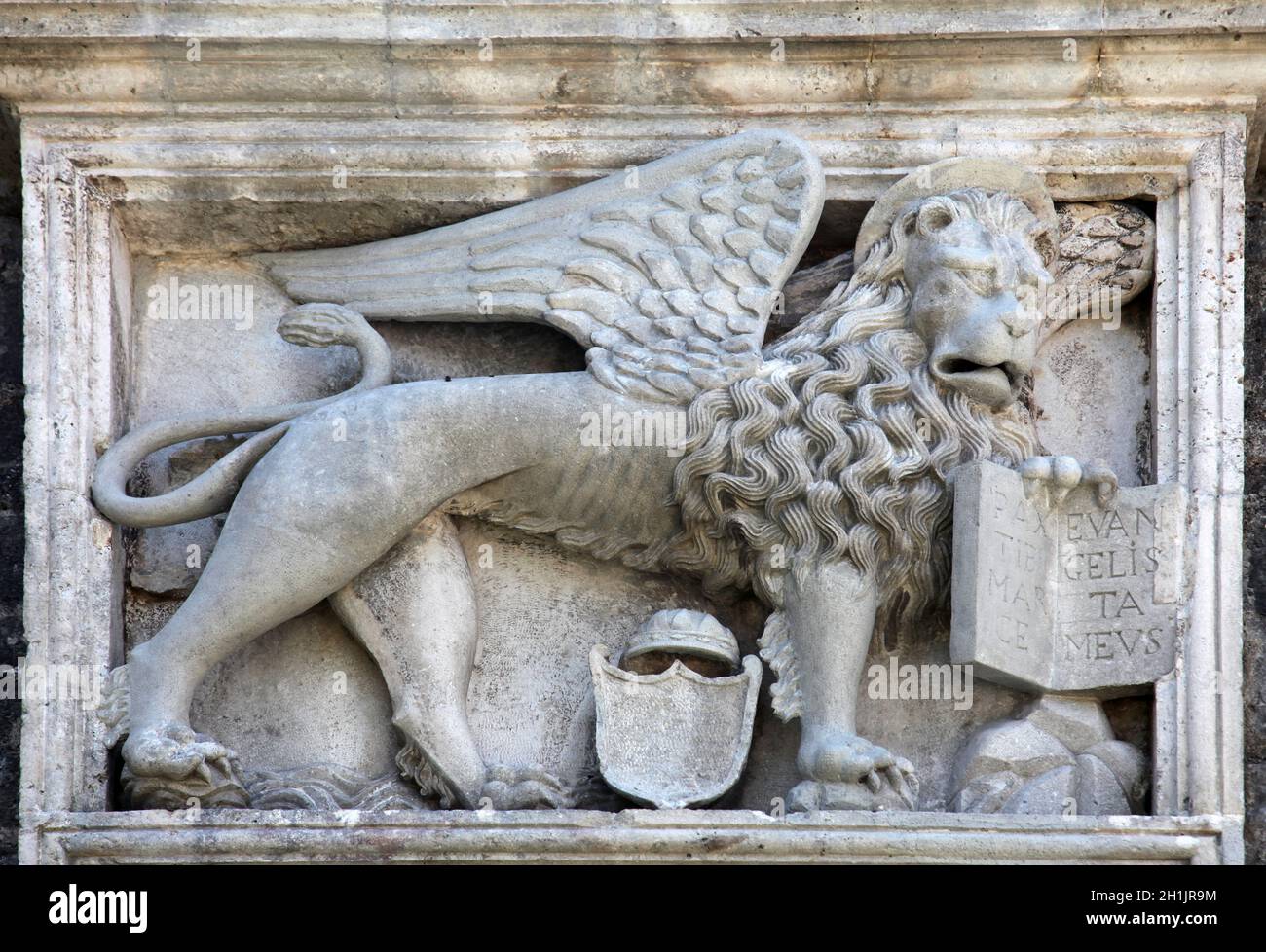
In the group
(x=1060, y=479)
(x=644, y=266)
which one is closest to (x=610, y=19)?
(x=644, y=266)

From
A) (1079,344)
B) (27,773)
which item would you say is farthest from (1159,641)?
(27,773)

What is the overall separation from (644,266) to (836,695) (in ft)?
3.40

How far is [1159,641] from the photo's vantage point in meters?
5.23

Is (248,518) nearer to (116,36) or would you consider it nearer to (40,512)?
(40,512)

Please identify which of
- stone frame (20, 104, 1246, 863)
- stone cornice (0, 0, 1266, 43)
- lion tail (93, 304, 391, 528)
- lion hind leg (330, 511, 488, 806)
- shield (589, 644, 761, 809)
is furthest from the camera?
stone cornice (0, 0, 1266, 43)

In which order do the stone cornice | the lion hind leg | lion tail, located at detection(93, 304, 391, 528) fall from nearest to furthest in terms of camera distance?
1. the lion hind leg
2. lion tail, located at detection(93, 304, 391, 528)
3. the stone cornice

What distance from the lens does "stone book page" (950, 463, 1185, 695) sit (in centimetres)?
516

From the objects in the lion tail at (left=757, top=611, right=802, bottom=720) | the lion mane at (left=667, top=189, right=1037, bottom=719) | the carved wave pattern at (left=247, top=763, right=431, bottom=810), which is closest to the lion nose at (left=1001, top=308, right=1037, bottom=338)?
the lion mane at (left=667, top=189, right=1037, bottom=719)

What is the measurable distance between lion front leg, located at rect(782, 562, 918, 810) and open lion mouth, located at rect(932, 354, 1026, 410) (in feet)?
1.52

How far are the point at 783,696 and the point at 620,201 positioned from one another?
1.17m

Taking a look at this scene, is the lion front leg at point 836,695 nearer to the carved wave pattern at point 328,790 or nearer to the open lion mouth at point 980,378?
the open lion mouth at point 980,378

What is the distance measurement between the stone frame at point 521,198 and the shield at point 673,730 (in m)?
0.13

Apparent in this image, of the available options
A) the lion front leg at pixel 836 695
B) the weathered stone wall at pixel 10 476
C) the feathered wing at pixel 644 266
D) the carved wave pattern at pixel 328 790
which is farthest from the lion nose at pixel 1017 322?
the weathered stone wall at pixel 10 476

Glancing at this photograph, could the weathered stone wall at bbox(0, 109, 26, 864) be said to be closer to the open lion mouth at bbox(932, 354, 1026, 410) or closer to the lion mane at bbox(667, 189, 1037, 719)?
the lion mane at bbox(667, 189, 1037, 719)
